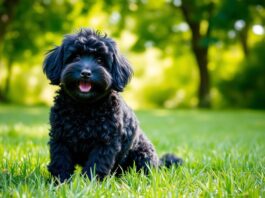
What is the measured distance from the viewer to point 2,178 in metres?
Result: 4.04

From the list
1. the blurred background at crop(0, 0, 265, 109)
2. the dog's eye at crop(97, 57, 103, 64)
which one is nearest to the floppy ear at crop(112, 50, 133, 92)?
the dog's eye at crop(97, 57, 103, 64)

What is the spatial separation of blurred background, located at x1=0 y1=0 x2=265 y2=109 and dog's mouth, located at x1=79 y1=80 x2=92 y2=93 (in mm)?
16436

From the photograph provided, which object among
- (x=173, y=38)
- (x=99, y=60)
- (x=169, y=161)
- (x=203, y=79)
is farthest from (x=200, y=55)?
(x=99, y=60)

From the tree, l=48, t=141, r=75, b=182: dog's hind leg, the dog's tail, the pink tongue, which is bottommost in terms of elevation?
the dog's tail

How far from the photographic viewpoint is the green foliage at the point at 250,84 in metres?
30.5

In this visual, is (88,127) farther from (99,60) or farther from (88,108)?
(99,60)

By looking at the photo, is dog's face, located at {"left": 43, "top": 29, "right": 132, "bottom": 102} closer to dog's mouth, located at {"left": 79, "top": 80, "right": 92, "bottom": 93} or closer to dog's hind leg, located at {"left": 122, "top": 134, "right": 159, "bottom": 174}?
dog's mouth, located at {"left": 79, "top": 80, "right": 92, "bottom": 93}

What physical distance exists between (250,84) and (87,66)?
1094 inches

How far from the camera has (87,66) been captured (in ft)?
14.6

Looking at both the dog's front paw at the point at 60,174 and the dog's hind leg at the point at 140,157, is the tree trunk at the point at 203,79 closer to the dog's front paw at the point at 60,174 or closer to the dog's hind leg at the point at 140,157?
the dog's hind leg at the point at 140,157

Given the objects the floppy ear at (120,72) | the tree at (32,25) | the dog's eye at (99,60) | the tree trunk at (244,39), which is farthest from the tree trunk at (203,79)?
the dog's eye at (99,60)

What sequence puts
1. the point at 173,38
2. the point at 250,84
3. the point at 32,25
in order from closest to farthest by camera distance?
the point at 32,25 → the point at 250,84 → the point at 173,38

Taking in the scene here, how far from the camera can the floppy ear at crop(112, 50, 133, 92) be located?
4715 mm

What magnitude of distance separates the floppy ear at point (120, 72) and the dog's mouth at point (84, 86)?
309 millimetres
